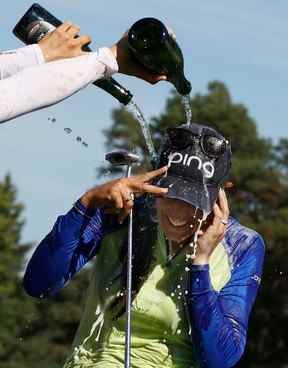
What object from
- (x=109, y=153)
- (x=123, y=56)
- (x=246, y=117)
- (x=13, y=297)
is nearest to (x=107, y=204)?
(x=109, y=153)

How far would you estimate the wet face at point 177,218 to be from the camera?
643 cm

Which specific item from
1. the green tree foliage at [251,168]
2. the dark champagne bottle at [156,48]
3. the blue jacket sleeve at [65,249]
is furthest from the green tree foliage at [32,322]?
the dark champagne bottle at [156,48]

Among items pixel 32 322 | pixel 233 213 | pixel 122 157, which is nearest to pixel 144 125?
pixel 122 157

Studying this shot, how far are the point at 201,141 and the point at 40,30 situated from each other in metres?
0.95

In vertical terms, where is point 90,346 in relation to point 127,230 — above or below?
below

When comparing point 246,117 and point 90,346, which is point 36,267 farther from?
point 246,117

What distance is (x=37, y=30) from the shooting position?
233 inches

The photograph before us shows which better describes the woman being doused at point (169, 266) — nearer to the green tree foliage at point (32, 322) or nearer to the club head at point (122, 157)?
the club head at point (122, 157)

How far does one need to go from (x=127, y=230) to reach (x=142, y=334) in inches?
18.0

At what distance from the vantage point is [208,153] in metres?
6.46

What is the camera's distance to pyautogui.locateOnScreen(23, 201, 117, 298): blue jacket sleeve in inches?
252

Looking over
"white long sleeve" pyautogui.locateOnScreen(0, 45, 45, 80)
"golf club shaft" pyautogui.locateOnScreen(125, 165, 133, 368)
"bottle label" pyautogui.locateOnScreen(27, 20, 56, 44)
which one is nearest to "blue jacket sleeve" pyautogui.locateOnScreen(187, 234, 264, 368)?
"golf club shaft" pyautogui.locateOnScreen(125, 165, 133, 368)

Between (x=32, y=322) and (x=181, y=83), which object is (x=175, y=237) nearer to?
(x=181, y=83)

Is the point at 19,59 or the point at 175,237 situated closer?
the point at 19,59
